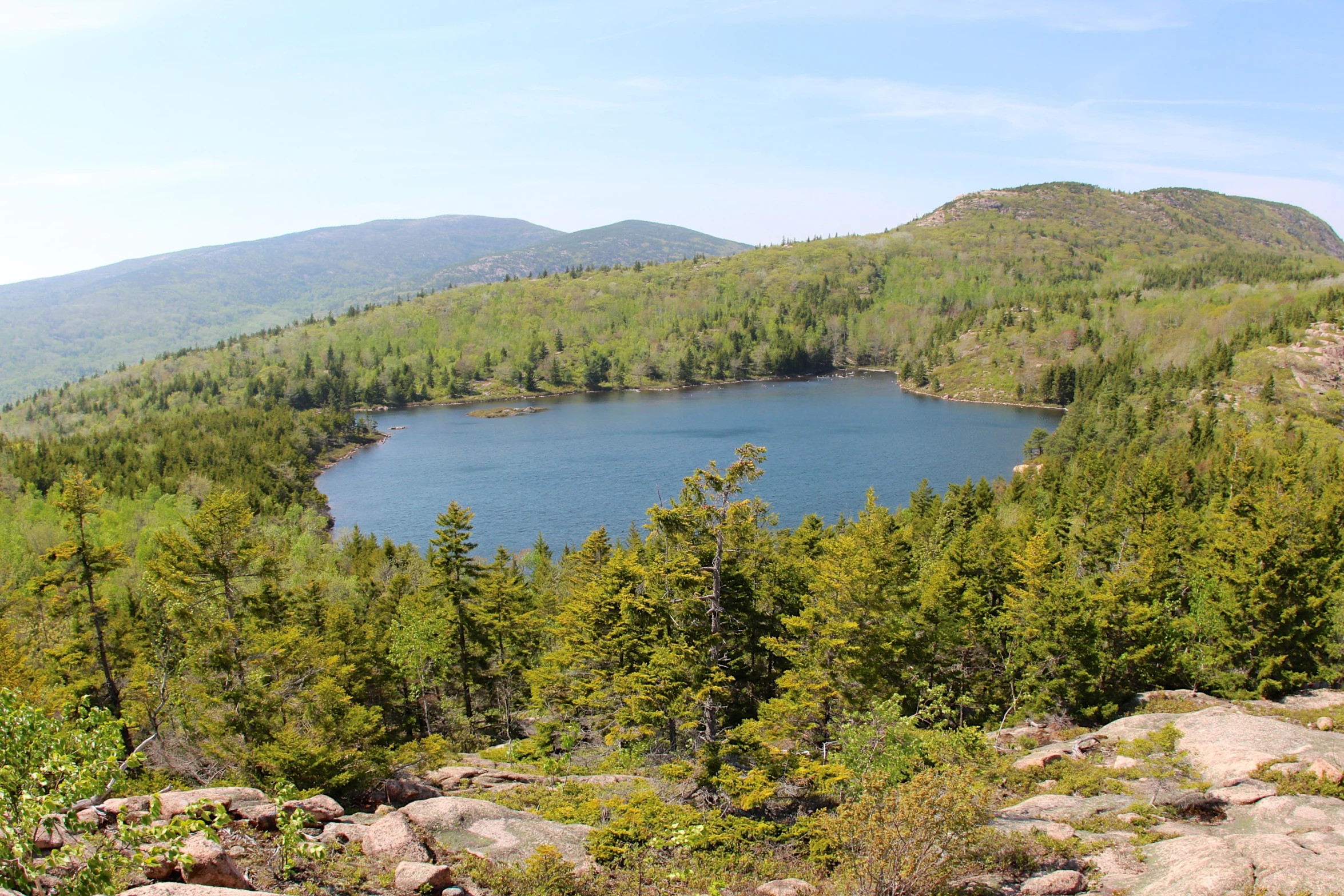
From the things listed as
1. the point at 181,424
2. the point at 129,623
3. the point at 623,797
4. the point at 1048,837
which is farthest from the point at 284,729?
the point at 181,424

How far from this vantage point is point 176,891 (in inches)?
409

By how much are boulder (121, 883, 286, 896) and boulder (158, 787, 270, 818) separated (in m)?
5.99

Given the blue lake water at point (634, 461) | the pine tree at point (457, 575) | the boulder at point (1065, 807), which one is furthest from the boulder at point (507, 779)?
the blue lake water at point (634, 461)

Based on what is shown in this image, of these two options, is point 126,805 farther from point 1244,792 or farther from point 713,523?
point 1244,792

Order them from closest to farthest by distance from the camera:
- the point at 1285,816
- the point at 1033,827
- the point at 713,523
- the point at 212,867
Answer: the point at 212,867, the point at 1285,816, the point at 1033,827, the point at 713,523

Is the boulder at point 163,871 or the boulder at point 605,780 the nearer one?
the boulder at point 163,871

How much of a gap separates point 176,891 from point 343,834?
866cm

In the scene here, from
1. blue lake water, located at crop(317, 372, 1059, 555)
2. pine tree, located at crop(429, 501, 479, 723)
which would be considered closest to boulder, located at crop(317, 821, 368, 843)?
pine tree, located at crop(429, 501, 479, 723)

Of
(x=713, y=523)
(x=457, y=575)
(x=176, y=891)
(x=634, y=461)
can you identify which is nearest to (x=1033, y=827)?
(x=713, y=523)

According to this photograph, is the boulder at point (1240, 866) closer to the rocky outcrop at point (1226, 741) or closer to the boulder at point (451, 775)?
the rocky outcrop at point (1226, 741)

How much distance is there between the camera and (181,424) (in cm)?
14475

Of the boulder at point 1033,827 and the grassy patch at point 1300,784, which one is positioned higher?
the grassy patch at point 1300,784

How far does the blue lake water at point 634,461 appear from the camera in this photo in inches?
4156

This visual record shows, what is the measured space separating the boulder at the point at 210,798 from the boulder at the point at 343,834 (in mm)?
1704
